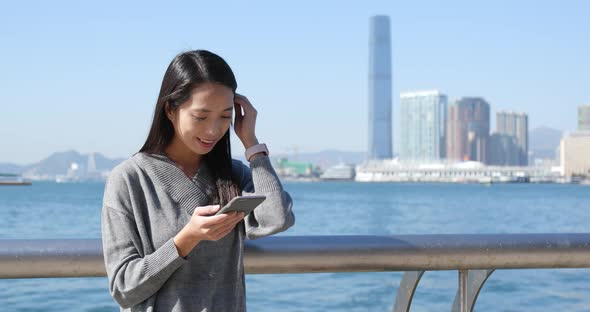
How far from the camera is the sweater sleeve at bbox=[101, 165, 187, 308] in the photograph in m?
1.66

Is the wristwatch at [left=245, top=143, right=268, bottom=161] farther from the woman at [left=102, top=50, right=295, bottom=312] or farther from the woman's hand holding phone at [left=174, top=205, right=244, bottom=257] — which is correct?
the woman's hand holding phone at [left=174, top=205, right=244, bottom=257]

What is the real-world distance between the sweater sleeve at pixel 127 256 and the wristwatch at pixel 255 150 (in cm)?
32

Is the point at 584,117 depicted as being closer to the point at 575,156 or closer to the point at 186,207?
the point at 575,156

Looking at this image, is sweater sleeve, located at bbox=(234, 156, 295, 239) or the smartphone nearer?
the smartphone

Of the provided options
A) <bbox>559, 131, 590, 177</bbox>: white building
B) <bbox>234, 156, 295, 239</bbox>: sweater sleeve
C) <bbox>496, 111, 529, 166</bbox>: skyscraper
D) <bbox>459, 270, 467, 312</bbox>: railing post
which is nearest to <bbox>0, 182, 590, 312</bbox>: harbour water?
<bbox>459, 270, 467, 312</bbox>: railing post

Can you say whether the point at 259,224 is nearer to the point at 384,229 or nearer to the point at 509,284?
the point at 509,284

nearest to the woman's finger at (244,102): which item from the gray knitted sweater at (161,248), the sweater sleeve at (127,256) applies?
the gray knitted sweater at (161,248)

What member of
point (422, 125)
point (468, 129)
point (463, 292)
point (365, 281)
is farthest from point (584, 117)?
point (463, 292)

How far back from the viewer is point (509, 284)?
10.1 ft

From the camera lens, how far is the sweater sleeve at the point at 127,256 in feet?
5.45

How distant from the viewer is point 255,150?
1952mm

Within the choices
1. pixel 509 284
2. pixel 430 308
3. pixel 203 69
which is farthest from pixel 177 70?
pixel 509 284

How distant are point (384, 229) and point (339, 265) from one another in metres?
31.1

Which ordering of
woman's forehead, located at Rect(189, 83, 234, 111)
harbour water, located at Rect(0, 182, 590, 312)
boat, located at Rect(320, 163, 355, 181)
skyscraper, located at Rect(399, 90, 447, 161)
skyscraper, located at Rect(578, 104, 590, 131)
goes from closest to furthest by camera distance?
woman's forehead, located at Rect(189, 83, 234, 111), harbour water, located at Rect(0, 182, 590, 312), boat, located at Rect(320, 163, 355, 181), skyscraper, located at Rect(578, 104, 590, 131), skyscraper, located at Rect(399, 90, 447, 161)
